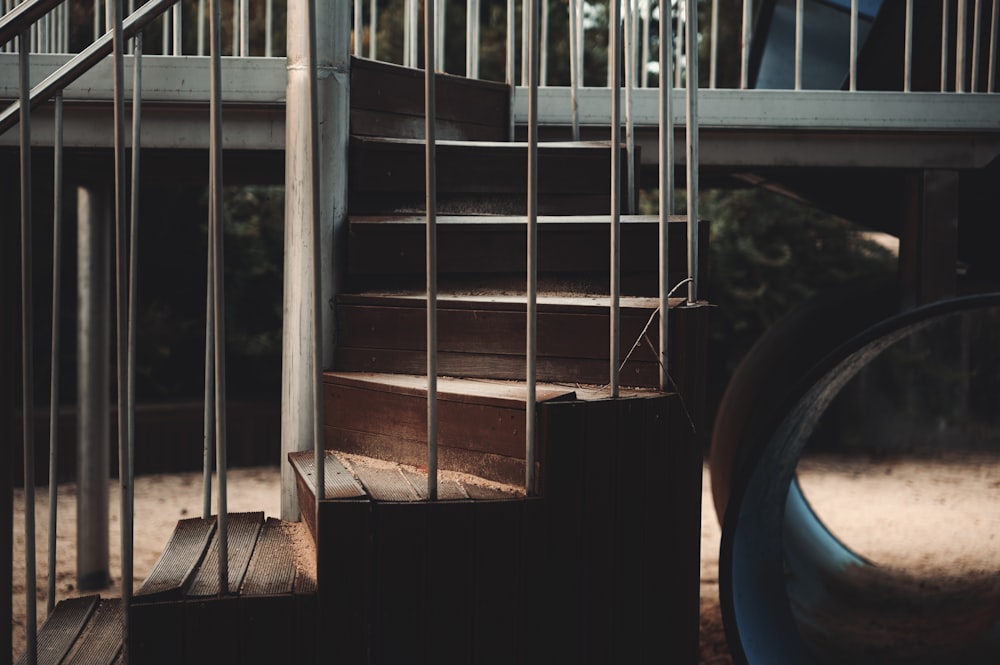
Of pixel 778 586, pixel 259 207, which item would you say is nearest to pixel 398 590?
pixel 778 586

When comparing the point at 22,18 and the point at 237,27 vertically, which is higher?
the point at 237,27

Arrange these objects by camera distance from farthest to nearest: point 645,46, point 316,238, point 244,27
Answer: point 645,46
point 244,27
point 316,238

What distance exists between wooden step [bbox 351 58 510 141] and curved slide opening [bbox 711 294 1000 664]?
1544mm

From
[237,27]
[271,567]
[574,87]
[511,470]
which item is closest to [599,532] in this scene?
[511,470]

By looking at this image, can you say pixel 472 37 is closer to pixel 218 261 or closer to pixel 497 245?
pixel 497 245

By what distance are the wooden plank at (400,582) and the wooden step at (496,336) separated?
0.58m

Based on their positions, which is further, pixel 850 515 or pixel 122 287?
pixel 850 515

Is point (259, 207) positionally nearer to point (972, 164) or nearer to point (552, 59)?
point (552, 59)

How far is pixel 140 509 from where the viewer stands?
22.4ft

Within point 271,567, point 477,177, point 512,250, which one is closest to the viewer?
point 271,567

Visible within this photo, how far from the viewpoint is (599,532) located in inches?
84.4

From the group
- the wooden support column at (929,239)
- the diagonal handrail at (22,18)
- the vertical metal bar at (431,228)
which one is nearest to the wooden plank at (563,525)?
the vertical metal bar at (431,228)

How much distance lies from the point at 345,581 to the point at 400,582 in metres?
0.12

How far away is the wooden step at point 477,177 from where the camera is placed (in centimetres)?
300
